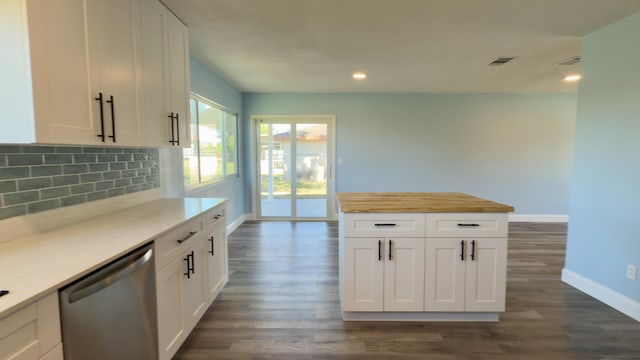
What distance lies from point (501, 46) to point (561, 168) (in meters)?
3.94

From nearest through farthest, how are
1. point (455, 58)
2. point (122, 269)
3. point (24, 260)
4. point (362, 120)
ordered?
1. point (24, 260)
2. point (122, 269)
3. point (455, 58)
4. point (362, 120)

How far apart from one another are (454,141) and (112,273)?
5777 mm

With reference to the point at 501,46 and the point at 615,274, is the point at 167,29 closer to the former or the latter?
the point at 501,46

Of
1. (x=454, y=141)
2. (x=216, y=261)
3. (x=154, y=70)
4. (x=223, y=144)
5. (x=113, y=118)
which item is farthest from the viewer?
(x=454, y=141)

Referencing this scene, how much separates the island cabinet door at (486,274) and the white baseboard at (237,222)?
145 inches

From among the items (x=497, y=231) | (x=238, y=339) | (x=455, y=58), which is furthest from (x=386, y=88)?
(x=238, y=339)

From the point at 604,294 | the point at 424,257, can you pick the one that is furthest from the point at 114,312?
the point at 604,294

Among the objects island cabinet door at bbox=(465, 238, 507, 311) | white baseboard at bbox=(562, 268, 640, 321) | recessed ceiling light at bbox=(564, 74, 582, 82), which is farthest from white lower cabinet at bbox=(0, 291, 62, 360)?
recessed ceiling light at bbox=(564, 74, 582, 82)

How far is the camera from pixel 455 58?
3.64 m

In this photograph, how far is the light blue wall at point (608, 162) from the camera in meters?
2.61

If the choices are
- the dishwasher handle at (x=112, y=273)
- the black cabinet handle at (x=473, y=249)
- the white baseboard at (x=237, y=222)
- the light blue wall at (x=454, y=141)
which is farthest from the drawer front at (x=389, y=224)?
the light blue wall at (x=454, y=141)

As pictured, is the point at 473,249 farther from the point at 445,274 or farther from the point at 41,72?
the point at 41,72

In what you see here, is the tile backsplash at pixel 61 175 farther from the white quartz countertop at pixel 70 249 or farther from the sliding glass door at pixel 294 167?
the sliding glass door at pixel 294 167

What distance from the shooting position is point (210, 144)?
448 cm
